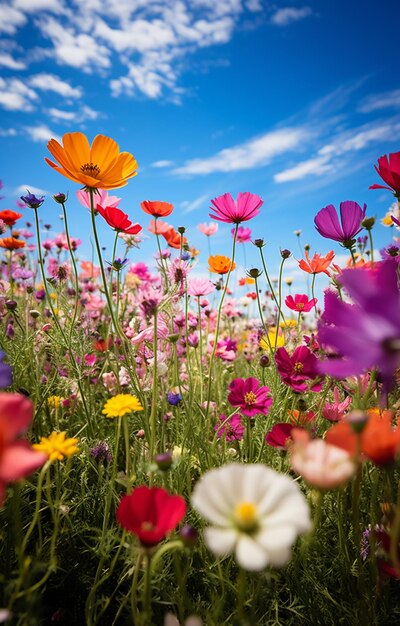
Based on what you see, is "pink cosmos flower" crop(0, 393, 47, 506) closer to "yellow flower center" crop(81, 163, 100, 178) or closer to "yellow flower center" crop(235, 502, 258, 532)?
"yellow flower center" crop(235, 502, 258, 532)

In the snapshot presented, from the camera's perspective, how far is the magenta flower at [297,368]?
0.96 meters

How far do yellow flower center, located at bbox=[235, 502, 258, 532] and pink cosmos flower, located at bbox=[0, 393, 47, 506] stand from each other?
0.21 metres

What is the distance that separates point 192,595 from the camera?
84cm

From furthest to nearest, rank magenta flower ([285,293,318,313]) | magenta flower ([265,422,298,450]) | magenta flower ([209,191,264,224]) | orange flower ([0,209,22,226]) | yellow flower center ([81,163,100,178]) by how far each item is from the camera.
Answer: orange flower ([0,209,22,226]) → magenta flower ([285,293,318,313]) → magenta flower ([209,191,264,224]) → yellow flower center ([81,163,100,178]) → magenta flower ([265,422,298,450])

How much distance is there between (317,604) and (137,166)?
113 cm

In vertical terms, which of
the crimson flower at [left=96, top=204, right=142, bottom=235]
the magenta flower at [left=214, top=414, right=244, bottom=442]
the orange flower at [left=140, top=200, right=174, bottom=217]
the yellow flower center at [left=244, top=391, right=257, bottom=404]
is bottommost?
the magenta flower at [left=214, top=414, right=244, bottom=442]

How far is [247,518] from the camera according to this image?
41 cm

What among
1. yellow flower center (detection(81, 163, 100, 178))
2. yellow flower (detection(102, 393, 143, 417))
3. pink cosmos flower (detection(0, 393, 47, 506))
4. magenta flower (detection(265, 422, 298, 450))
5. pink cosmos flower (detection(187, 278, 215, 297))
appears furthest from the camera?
pink cosmos flower (detection(187, 278, 215, 297))

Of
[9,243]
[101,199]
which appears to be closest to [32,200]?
[101,199]

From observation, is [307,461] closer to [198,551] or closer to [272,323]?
[198,551]

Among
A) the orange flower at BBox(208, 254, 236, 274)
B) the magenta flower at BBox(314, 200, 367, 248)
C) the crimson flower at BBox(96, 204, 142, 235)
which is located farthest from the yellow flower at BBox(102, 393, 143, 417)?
the orange flower at BBox(208, 254, 236, 274)

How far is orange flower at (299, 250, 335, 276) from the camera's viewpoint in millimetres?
1340

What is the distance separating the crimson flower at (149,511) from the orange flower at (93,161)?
735 mm

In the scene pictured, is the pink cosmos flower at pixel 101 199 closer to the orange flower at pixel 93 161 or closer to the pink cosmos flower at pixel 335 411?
the orange flower at pixel 93 161
